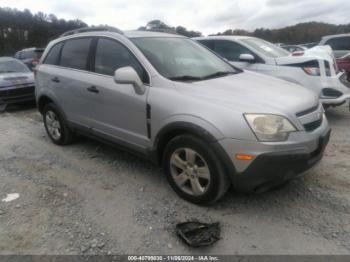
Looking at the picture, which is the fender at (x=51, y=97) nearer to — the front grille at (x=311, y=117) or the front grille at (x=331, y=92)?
the front grille at (x=311, y=117)

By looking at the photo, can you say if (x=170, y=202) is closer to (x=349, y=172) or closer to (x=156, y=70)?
(x=156, y=70)

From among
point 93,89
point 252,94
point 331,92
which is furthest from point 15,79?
point 331,92

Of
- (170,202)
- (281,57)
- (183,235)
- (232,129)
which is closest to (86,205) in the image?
(170,202)

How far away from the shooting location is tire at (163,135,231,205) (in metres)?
2.92

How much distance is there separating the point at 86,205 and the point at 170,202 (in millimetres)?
870

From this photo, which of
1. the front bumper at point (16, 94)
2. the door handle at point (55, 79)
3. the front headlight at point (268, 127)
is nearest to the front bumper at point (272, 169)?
the front headlight at point (268, 127)

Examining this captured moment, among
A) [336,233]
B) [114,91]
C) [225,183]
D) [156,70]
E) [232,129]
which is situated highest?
[156,70]

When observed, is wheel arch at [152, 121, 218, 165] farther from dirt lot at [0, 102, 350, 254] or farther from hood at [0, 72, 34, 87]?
hood at [0, 72, 34, 87]

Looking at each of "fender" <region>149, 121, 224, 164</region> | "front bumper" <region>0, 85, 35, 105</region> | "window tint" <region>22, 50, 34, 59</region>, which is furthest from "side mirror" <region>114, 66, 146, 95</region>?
"window tint" <region>22, 50, 34, 59</region>

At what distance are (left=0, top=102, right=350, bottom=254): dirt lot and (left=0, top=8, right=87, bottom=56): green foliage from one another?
3716 cm

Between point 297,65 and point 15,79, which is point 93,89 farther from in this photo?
point 15,79

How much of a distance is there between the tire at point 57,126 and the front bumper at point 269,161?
9.81 ft

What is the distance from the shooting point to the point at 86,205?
3334 millimetres

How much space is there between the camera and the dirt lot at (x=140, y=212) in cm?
268
